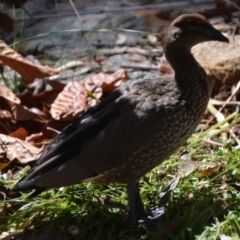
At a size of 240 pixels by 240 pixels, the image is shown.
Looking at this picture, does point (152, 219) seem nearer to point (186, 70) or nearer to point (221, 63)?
point (186, 70)

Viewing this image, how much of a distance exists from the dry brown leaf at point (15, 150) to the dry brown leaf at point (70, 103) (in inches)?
15.6

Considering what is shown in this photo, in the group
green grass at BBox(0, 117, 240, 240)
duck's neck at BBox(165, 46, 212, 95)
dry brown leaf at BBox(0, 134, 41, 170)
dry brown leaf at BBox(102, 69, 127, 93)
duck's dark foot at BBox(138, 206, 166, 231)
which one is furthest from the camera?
dry brown leaf at BBox(102, 69, 127, 93)

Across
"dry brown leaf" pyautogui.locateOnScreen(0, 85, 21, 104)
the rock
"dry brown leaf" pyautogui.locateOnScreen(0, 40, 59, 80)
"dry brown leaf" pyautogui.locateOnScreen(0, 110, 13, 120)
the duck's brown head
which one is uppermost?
the duck's brown head

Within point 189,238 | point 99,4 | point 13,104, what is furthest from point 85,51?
point 189,238

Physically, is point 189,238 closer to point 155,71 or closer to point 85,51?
point 155,71

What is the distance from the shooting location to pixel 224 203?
13.2 feet

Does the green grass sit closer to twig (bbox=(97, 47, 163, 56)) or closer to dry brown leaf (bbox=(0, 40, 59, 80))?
dry brown leaf (bbox=(0, 40, 59, 80))

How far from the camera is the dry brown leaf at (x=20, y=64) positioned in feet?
17.3

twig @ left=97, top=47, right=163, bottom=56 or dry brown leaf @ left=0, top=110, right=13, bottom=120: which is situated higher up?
twig @ left=97, top=47, right=163, bottom=56

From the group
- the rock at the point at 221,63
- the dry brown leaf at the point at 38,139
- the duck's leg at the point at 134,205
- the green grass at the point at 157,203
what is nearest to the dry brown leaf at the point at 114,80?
the rock at the point at 221,63

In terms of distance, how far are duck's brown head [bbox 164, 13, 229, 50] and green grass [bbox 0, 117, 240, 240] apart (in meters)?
0.73

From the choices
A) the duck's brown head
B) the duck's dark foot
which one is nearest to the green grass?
the duck's dark foot

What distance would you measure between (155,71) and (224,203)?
7.15 ft

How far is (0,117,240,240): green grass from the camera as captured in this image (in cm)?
390
